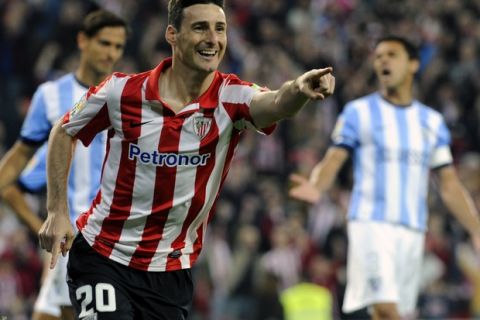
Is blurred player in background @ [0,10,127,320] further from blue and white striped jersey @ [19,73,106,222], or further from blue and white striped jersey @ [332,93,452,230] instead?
blue and white striped jersey @ [332,93,452,230]

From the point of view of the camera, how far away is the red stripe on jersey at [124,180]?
17.5 ft

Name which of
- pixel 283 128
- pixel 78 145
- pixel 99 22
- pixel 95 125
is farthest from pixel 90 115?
pixel 283 128

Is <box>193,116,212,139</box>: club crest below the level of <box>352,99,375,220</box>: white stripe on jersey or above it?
above

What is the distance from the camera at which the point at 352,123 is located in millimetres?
8641

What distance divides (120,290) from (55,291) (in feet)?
7.40

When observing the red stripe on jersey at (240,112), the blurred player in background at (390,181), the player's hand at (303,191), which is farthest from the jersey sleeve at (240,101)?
the blurred player in background at (390,181)

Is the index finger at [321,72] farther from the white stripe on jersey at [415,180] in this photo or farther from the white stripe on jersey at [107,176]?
the white stripe on jersey at [415,180]

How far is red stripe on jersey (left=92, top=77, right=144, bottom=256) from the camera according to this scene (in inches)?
210

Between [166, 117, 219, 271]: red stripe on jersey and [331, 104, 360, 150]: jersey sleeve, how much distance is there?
323 centimetres

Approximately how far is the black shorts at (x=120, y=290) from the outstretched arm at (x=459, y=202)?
3.62m

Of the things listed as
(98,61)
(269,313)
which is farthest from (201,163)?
(269,313)

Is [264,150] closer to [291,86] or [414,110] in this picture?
[414,110]

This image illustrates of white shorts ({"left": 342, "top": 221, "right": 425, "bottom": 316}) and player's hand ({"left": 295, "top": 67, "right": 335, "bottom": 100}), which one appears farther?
white shorts ({"left": 342, "top": 221, "right": 425, "bottom": 316})

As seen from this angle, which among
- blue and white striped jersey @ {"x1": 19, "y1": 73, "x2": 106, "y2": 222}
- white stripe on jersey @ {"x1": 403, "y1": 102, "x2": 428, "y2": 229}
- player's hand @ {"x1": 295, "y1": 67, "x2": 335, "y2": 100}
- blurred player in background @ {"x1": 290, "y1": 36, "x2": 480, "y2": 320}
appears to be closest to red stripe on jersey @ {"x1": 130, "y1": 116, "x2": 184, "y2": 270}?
player's hand @ {"x1": 295, "y1": 67, "x2": 335, "y2": 100}
